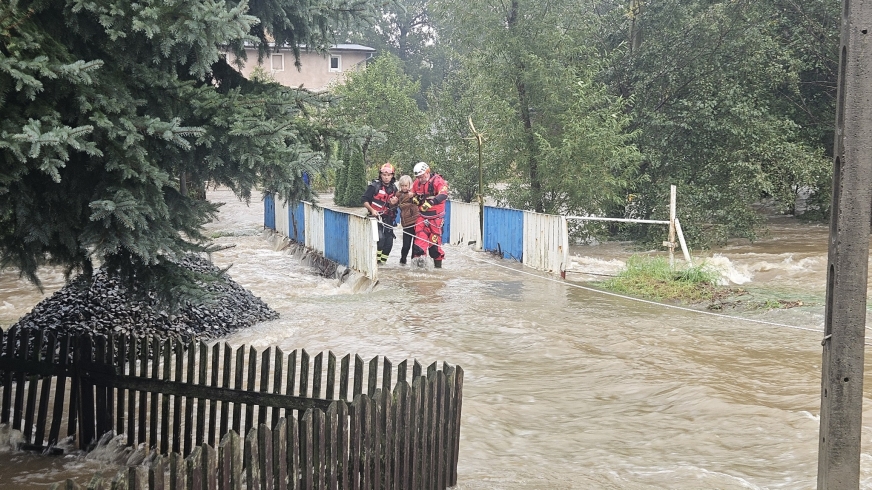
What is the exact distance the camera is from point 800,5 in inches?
882

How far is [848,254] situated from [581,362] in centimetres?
622

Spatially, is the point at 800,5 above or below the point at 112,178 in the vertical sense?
above

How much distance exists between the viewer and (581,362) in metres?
Answer: 10.2

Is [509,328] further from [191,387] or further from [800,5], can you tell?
[800,5]

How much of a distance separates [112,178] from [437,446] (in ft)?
8.59

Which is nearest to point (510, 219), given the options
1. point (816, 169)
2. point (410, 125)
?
point (816, 169)

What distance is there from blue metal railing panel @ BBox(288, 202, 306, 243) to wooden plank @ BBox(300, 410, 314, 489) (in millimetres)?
14551

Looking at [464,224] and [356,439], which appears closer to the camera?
[356,439]

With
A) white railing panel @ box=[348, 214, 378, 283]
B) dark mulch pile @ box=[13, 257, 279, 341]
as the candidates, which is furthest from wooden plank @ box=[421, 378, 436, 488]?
white railing panel @ box=[348, 214, 378, 283]

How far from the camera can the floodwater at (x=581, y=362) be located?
6.93 meters

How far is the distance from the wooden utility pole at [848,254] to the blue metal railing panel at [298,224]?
50.6 feet

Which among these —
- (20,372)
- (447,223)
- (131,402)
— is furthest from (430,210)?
(131,402)

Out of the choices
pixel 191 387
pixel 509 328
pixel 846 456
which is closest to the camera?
pixel 846 456

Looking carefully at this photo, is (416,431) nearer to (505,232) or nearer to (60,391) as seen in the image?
(60,391)
